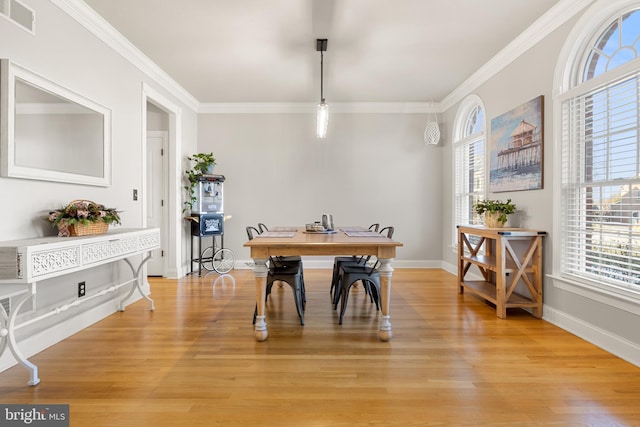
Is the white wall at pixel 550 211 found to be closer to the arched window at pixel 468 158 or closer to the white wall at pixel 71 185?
the arched window at pixel 468 158

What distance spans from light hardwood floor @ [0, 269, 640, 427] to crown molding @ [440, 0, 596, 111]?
2.66m

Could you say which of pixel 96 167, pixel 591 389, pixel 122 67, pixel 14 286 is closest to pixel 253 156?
pixel 122 67

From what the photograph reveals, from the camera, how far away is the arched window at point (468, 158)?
14.6ft

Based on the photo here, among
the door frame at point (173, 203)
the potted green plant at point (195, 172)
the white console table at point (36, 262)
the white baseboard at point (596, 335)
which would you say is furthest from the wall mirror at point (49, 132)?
the white baseboard at point (596, 335)

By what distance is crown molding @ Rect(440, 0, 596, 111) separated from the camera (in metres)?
2.74

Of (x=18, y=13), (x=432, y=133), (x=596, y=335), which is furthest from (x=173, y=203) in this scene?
(x=596, y=335)

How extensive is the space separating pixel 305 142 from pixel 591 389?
4.62 metres

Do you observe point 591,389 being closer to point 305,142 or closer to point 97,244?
point 97,244

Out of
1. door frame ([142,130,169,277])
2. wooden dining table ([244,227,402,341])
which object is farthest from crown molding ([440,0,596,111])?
door frame ([142,130,169,277])

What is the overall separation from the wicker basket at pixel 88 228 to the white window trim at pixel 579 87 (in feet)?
12.7

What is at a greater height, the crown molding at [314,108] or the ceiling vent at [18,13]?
the crown molding at [314,108]

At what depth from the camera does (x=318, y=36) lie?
328 cm

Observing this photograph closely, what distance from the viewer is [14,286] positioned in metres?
2.21

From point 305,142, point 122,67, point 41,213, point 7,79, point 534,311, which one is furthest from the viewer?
point 305,142
